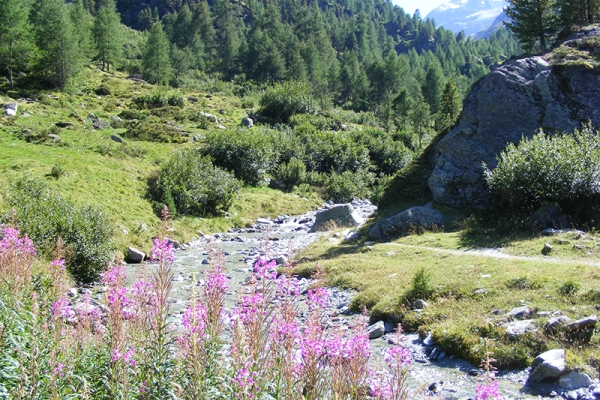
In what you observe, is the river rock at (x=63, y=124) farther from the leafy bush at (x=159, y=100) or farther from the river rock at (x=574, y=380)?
the river rock at (x=574, y=380)

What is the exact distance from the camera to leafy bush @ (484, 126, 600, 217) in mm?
18734

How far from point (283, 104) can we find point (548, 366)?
64771 mm

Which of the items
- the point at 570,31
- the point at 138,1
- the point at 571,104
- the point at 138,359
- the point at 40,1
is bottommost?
the point at 138,359

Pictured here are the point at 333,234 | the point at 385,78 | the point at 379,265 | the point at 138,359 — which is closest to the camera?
the point at 138,359

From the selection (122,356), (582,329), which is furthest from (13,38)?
(582,329)

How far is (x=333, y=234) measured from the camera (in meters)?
27.5

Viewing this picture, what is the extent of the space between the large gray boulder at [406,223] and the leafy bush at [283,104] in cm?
4737

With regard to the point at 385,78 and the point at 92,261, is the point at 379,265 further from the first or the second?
the point at 385,78

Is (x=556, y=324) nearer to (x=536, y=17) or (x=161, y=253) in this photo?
(x=161, y=253)

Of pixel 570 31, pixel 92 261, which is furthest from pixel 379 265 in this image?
pixel 570 31

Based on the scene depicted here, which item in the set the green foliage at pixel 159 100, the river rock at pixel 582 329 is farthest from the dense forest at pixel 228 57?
the river rock at pixel 582 329

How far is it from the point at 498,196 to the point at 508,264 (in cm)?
979

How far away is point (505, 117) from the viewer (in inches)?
1024

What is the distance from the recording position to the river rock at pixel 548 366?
836cm
